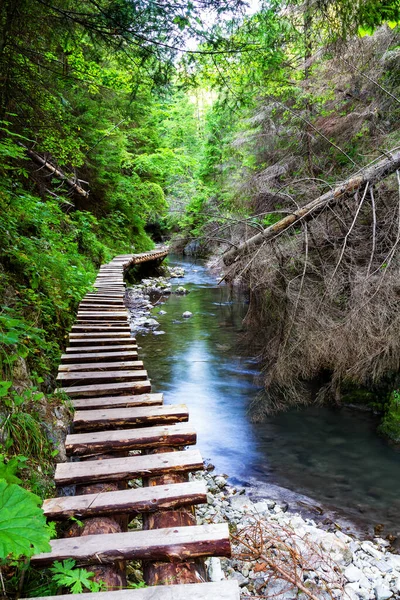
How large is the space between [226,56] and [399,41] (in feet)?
15.5

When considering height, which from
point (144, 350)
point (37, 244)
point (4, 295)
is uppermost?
point (37, 244)

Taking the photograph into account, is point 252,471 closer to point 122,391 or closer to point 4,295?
point 122,391

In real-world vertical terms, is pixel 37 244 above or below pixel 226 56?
below

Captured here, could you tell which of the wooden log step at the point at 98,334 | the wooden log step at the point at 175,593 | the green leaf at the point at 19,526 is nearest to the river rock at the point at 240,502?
the wooden log step at the point at 98,334

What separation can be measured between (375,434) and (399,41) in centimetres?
676

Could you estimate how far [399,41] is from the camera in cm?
663

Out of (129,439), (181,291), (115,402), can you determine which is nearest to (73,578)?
(129,439)

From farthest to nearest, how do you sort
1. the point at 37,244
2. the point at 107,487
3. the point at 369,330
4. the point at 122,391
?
the point at 37,244
the point at 369,330
the point at 122,391
the point at 107,487

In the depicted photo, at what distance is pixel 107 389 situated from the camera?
11.2 ft

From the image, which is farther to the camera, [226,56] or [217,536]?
[226,56]

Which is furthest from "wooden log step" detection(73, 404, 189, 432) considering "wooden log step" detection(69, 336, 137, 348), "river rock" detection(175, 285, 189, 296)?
"river rock" detection(175, 285, 189, 296)

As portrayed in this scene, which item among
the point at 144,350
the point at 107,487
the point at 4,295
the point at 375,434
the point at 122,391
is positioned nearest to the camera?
the point at 107,487

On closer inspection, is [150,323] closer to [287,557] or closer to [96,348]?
[96,348]

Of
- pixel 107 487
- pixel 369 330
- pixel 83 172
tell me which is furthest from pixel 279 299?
pixel 83 172
